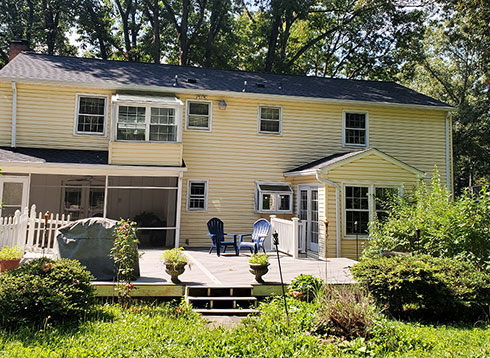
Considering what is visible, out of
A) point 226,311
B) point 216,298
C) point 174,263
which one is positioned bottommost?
point 226,311

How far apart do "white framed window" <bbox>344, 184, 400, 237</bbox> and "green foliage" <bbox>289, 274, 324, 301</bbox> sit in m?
5.89

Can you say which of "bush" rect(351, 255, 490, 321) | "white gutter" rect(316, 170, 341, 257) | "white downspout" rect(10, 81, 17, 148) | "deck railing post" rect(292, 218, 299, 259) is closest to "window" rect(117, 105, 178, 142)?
"white downspout" rect(10, 81, 17, 148)

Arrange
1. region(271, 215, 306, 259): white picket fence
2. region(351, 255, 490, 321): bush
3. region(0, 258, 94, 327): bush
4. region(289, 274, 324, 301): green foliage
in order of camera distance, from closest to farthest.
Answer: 1. region(0, 258, 94, 327): bush
2. region(351, 255, 490, 321): bush
3. region(289, 274, 324, 301): green foliage
4. region(271, 215, 306, 259): white picket fence

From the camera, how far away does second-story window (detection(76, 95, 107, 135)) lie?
534 inches

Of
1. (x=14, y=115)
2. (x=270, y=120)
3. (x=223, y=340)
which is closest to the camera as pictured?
(x=223, y=340)

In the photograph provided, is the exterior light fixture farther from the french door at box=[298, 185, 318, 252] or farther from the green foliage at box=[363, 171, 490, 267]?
the green foliage at box=[363, 171, 490, 267]

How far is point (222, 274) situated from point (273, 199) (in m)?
6.14

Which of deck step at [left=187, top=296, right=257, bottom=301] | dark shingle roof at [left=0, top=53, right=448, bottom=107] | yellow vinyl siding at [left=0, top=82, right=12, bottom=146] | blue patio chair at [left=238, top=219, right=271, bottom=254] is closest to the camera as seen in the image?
deck step at [left=187, top=296, right=257, bottom=301]

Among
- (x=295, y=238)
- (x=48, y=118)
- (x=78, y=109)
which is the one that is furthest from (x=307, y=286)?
(x=48, y=118)

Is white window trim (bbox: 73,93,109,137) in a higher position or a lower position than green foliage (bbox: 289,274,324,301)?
higher

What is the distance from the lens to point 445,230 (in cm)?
809

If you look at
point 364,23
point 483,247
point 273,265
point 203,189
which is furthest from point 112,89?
point 364,23

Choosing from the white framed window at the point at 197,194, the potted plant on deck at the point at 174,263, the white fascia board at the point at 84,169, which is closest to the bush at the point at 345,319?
the potted plant on deck at the point at 174,263

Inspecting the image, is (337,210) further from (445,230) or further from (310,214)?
(445,230)
